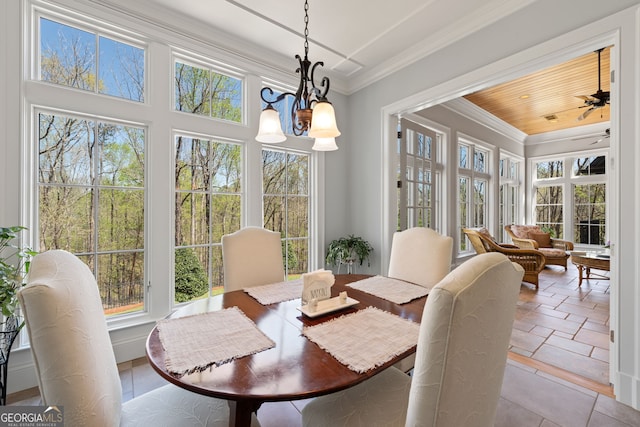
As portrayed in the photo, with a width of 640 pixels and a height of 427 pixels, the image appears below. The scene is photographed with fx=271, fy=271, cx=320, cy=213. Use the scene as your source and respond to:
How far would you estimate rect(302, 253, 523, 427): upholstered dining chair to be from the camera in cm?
65

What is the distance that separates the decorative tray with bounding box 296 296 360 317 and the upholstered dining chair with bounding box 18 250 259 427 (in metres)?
0.51

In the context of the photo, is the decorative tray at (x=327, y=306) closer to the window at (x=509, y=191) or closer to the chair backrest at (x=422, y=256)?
the chair backrest at (x=422, y=256)

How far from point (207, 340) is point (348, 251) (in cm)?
228

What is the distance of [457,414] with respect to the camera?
70 centimetres

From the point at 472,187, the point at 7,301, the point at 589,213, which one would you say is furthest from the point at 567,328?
the point at 589,213

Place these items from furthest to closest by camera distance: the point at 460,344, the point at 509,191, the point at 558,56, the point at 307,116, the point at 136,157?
the point at 509,191 → the point at 136,157 → the point at 558,56 → the point at 307,116 → the point at 460,344

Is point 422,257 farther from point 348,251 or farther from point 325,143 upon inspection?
point 348,251

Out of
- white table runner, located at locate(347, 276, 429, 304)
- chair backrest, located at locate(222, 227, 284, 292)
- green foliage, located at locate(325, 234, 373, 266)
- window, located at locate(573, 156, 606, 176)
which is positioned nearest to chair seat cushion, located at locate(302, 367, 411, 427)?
white table runner, located at locate(347, 276, 429, 304)

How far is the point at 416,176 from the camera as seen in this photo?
11.2 ft

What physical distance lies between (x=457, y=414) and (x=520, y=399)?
1.56 meters

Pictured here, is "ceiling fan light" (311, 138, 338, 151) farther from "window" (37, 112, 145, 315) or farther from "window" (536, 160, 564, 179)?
"window" (536, 160, 564, 179)

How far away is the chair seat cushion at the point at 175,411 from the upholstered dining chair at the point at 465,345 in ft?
2.29

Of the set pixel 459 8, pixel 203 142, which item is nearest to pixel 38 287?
pixel 203 142

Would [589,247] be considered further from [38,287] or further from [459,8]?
[38,287]
